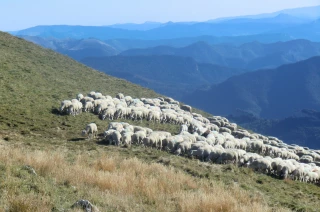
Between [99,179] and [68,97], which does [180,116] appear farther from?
[99,179]

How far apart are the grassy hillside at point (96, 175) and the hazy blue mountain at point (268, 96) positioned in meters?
157

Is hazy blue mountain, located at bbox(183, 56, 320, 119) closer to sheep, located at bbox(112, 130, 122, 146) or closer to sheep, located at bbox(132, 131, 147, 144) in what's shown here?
sheep, located at bbox(132, 131, 147, 144)

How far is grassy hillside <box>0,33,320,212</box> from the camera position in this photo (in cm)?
749

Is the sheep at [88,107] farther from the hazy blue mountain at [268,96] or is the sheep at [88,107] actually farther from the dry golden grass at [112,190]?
the hazy blue mountain at [268,96]

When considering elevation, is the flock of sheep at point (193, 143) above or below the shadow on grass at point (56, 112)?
below

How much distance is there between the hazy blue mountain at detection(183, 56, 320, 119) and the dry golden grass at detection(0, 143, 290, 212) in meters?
168

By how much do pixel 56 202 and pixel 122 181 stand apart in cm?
254

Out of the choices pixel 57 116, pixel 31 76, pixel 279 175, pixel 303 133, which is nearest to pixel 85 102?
pixel 57 116

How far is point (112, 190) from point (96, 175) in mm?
977

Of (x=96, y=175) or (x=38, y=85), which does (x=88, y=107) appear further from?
(x=96, y=175)

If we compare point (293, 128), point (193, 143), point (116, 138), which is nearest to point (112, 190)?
point (116, 138)

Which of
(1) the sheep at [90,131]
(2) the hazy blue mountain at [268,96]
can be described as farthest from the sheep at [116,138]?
(2) the hazy blue mountain at [268,96]

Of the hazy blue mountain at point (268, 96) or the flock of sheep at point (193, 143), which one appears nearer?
the flock of sheep at point (193, 143)

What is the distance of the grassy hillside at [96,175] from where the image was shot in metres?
7.49
